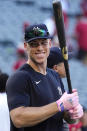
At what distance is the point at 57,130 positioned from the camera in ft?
9.65

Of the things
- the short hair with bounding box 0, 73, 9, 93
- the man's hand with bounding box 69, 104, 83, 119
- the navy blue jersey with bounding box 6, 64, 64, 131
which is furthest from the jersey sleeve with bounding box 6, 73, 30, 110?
the short hair with bounding box 0, 73, 9, 93

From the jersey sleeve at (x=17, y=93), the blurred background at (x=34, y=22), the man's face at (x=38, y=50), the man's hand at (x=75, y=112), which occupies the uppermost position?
the man's face at (x=38, y=50)

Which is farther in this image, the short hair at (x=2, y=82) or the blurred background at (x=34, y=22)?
the blurred background at (x=34, y=22)

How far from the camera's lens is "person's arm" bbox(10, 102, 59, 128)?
266cm

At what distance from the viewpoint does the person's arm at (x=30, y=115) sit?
2660 mm

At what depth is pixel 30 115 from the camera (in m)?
2.66

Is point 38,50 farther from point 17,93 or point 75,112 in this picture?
point 75,112

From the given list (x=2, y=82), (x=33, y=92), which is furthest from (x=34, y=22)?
(x=33, y=92)

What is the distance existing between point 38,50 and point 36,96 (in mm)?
333

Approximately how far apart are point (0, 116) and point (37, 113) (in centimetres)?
98

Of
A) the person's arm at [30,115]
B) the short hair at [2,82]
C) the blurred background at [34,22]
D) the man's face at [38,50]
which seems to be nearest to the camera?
the person's arm at [30,115]

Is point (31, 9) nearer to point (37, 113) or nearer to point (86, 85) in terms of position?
point (86, 85)

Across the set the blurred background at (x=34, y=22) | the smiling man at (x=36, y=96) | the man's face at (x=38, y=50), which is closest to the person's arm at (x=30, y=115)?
the smiling man at (x=36, y=96)

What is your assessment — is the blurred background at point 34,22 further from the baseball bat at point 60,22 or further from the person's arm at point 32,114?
the person's arm at point 32,114
